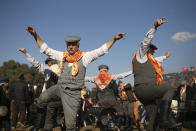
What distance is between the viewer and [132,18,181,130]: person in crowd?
391 cm

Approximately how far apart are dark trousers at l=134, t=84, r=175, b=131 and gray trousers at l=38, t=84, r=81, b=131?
1255 millimetres

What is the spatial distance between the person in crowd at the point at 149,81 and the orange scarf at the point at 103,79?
3109 mm

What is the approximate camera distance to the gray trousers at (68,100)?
3891mm

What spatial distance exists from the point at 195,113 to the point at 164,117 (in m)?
6.02

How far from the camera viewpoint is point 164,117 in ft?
12.3

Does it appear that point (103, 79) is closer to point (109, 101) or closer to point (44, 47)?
point (109, 101)

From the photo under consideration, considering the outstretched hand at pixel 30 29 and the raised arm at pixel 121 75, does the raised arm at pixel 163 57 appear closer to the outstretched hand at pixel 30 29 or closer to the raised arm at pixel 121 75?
the raised arm at pixel 121 75

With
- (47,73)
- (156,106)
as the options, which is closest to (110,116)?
(47,73)

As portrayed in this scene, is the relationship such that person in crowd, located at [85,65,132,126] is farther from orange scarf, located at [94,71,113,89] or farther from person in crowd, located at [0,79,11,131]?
person in crowd, located at [0,79,11,131]

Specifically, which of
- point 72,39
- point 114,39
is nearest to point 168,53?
point 114,39

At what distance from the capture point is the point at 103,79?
7.60 m

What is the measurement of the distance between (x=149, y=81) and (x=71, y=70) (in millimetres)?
1563

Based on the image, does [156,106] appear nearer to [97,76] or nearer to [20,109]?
[97,76]

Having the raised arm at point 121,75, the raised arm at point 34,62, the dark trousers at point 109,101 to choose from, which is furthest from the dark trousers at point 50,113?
the raised arm at point 121,75
